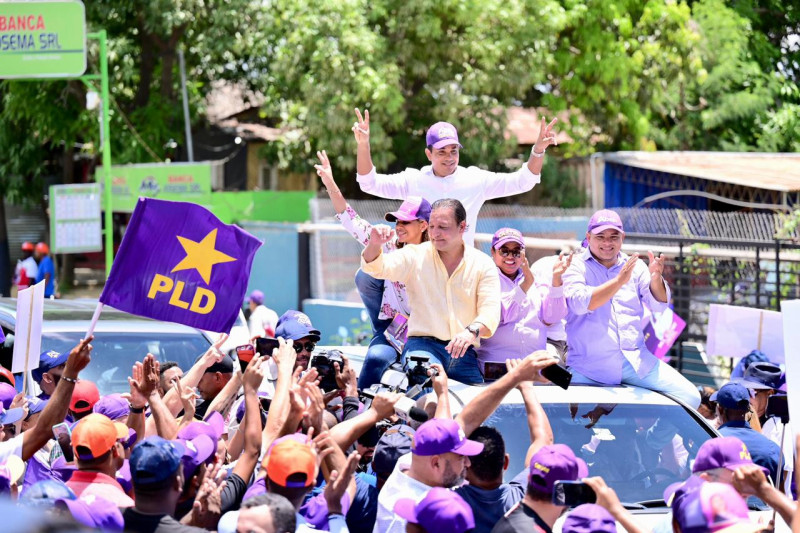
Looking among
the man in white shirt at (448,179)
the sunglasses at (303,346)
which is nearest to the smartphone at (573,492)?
the sunglasses at (303,346)

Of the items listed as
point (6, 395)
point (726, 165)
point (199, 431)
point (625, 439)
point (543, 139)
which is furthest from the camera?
point (726, 165)

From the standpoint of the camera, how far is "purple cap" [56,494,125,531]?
3.75 metres

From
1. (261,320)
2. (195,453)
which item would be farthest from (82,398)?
(261,320)

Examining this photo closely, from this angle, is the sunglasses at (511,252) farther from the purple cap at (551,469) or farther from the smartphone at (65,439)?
the smartphone at (65,439)

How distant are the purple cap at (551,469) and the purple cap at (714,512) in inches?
18.4

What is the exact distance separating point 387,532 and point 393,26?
15.7m

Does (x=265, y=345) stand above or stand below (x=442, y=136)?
below

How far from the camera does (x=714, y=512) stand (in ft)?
11.5

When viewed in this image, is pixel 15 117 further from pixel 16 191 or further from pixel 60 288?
pixel 60 288

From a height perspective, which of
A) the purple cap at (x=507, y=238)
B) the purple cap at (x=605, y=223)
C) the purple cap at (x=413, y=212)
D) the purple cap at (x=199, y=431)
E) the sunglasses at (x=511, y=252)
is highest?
the purple cap at (x=413, y=212)

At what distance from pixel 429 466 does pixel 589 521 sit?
758mm

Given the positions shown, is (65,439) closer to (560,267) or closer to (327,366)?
(327,366)

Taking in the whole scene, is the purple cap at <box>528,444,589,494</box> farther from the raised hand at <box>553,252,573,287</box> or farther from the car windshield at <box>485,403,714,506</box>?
the raised hand at <box>553,252,573,287</box>

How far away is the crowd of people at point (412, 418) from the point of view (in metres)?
3.84
